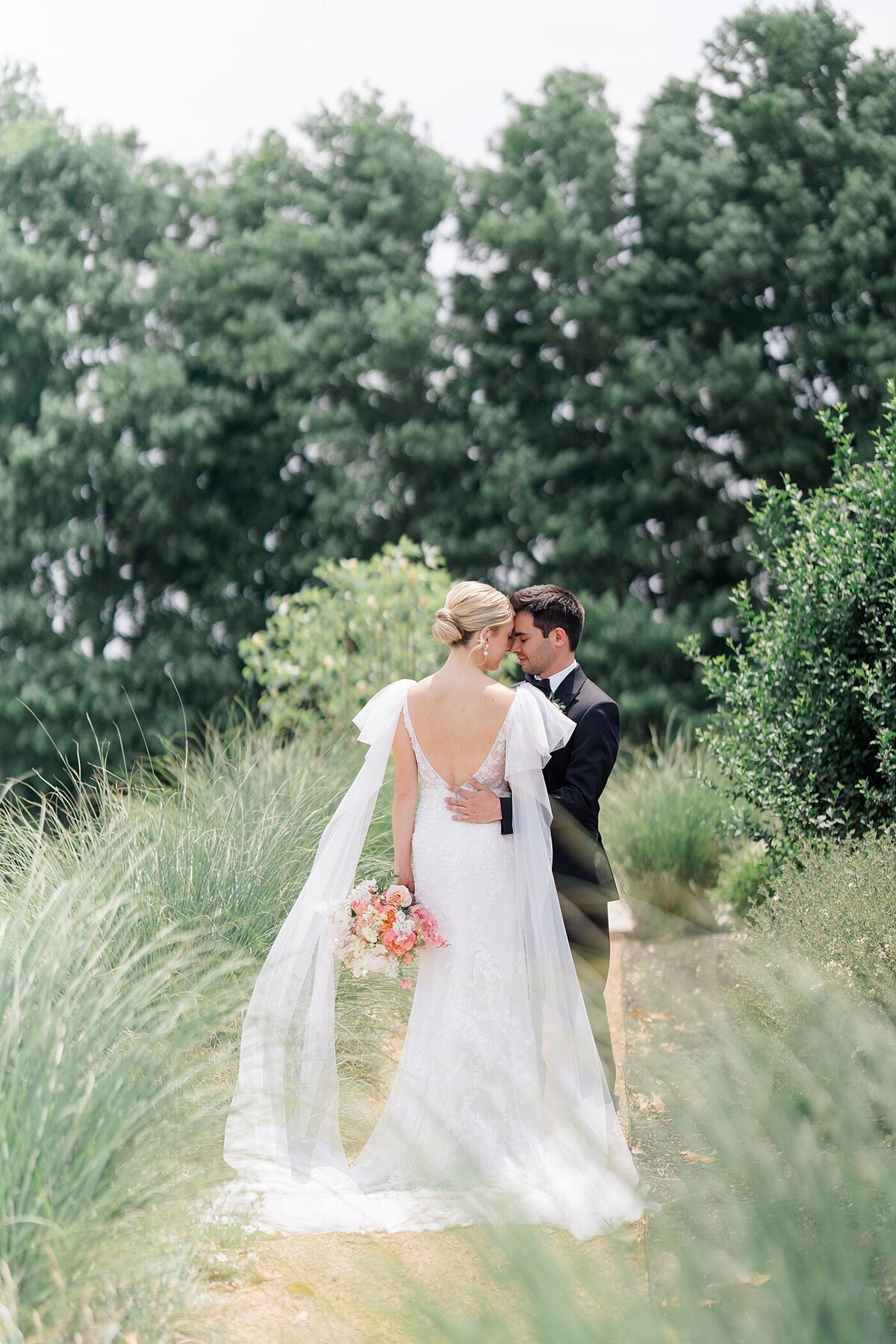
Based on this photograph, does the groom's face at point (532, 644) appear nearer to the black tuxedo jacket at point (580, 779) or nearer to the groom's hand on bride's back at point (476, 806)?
the black tuxedo jacket at point (580, 779)

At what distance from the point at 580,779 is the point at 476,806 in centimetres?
42

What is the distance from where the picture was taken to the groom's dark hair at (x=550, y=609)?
14.8 feet

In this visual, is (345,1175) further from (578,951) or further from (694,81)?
(694,81)

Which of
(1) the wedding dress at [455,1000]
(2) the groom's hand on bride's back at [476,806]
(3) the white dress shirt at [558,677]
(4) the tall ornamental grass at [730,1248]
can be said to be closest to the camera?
(4) the tall ornamental grass at [730,1248]

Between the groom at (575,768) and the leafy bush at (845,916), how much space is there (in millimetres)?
693

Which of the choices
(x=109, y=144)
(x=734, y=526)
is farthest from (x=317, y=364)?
(x=734, y=526)

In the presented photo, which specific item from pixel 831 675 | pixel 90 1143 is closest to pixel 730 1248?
pixel 90 1143

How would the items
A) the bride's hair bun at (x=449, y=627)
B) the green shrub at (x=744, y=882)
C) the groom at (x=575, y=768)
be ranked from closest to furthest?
the bride's hair bun at (x=449, y=627), the groom at (x=575, y=768), the green shrub at (x=744, y=882)

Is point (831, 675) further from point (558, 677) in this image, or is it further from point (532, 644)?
point (532, 644)

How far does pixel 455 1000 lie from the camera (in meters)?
4.32

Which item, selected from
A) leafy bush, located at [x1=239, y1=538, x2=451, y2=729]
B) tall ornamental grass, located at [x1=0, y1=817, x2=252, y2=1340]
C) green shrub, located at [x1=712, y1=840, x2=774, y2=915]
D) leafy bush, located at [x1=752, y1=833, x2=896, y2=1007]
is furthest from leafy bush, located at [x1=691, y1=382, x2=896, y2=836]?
tall ornamental grass, located at [x1=0, y1=817, x2=252, y2=1340]

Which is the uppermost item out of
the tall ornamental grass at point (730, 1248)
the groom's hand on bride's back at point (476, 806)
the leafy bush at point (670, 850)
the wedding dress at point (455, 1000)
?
the tall ornamental grass at point (730, 1248)

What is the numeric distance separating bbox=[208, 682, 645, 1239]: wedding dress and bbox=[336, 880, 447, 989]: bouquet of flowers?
72 millimetres

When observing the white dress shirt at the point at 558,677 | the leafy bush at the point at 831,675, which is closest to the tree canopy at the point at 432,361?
the leafy bush at the point at 831,675
